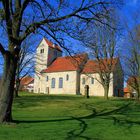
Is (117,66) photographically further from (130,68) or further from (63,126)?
(63,126)

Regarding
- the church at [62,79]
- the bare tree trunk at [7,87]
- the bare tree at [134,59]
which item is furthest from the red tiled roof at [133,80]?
the bare tree trunk at [7,87]

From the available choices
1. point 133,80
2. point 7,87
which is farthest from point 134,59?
point 7,87

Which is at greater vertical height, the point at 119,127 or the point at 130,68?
the point at 130,68

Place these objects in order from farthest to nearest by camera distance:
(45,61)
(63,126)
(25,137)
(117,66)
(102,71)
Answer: (45,61) → (117,66) → (102,71) → (63,126) → (25,137)

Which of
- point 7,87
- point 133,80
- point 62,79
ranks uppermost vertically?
point 62,79

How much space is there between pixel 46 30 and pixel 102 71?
24537 millimetres

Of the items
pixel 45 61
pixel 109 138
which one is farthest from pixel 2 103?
pixel 45 61

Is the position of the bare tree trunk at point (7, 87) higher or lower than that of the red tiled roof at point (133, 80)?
lower

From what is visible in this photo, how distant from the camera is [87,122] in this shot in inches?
671

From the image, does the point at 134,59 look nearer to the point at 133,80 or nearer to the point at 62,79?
the point at 133,80

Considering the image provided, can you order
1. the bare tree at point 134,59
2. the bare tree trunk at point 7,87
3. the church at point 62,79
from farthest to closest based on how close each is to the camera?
the church at point 62,79, the bare tree at point 134,59, the bare tree trunk at point 7,87

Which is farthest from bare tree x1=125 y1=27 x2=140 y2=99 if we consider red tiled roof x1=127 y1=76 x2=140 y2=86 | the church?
the church

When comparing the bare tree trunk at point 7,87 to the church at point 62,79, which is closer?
the bare tree trunk at point 7,87

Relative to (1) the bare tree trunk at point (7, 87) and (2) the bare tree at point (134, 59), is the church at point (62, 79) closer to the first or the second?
(2) the bare tree at point (134, 59)
